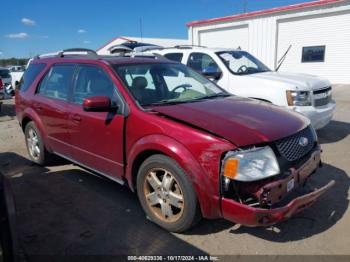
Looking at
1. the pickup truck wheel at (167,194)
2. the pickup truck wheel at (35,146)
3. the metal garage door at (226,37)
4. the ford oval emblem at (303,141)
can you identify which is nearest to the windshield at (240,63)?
the ford oval emblem at (303,141)

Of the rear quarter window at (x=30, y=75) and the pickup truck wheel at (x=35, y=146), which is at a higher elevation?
the rear quarter window at (x=30, y=75)

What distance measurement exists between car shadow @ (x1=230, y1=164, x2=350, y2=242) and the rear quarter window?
13.1 ft

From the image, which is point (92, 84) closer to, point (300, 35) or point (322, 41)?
point (322, 41)

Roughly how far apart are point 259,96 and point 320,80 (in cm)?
138

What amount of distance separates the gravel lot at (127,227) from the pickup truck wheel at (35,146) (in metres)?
0.44

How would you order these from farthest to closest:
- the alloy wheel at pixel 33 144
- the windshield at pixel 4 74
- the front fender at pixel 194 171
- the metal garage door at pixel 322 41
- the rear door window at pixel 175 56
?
1. the windshield at pixel 4 74
2. the metal garage door at pixel 322 41
3. the rear door window at pixel 175 56
4. the alloy wheel at pixel 33 144
5. the front fender at pixel 194 171

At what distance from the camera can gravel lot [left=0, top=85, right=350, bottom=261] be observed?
3246 mm

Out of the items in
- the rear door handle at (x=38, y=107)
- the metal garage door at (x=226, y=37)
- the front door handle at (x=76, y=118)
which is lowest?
the front door handle at (x=76, y=118)

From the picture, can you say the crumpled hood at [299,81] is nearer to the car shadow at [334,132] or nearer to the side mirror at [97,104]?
the car shadow at [334,132]

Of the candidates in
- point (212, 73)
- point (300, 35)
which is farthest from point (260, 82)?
point (300, 35)

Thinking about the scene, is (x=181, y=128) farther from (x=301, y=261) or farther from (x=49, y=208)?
(x=49, y=208)

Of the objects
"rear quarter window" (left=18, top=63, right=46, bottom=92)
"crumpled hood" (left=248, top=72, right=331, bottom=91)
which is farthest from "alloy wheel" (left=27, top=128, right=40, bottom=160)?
"crumpled hood" (left=248, top=72, right=331, bottom=91)

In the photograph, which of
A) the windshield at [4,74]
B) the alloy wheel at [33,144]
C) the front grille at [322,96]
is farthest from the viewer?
the windshield at [4,74]

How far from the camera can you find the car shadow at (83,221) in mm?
3270
